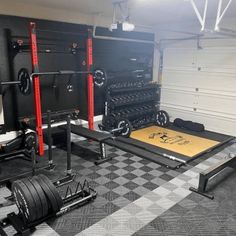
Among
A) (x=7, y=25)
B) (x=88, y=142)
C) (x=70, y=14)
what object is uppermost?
(x=70, y=14)

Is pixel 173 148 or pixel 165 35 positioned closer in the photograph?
pixel 173 148

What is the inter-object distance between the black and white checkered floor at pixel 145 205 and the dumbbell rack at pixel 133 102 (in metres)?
1.82

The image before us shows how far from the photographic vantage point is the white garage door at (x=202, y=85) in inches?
223

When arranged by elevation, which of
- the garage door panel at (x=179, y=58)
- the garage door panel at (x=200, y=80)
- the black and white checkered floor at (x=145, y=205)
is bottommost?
the black and white checkered floor at (x=145, y=205)

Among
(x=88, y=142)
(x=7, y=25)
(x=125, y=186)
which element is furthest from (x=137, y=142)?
(x=7, y=25)

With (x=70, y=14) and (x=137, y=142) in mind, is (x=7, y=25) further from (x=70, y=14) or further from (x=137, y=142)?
(x=137, y=142)

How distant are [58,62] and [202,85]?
3565mm

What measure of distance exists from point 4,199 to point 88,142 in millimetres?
2338

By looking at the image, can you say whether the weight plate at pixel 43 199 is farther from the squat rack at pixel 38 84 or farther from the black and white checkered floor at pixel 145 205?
the squat rack at pixel 38 84

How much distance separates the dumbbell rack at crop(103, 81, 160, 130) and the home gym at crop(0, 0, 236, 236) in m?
0.03

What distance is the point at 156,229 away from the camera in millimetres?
2586

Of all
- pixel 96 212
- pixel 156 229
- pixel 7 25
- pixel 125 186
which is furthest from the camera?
pixel 7 25

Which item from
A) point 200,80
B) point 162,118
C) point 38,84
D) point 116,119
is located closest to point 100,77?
point 116,119

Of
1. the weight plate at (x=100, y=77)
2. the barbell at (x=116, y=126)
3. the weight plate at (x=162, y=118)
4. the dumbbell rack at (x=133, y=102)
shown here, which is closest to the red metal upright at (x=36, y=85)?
the weight plate at (x=100, y=77)
